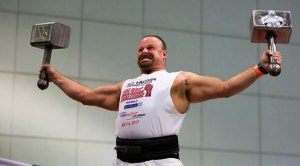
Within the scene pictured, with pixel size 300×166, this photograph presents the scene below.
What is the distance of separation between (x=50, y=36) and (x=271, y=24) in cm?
168

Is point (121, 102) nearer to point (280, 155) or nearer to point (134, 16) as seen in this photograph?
point (134, 16)

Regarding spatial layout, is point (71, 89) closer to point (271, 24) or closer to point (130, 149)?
point (130, 149)

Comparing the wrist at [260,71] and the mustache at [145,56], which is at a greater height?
the mustache at [145,56]

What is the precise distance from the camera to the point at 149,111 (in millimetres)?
4352

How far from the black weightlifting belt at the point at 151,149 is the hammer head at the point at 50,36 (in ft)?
3.39

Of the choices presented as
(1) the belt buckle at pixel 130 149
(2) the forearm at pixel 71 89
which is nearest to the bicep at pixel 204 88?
(1) the belt buckle at pixel 130 149

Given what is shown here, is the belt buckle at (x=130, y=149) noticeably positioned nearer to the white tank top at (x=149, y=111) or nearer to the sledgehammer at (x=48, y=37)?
the white tank top at (x=149, y=111)

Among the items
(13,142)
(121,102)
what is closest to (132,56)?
(13,142)

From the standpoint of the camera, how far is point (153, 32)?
25.3 ft

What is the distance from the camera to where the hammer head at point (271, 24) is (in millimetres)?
4156

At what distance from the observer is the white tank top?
14.2 feet

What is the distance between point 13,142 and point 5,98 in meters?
0.49

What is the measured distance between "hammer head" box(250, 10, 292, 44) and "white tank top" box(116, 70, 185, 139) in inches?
27.9

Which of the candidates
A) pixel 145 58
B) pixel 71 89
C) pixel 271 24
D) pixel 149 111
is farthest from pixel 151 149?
pixel 271 24
